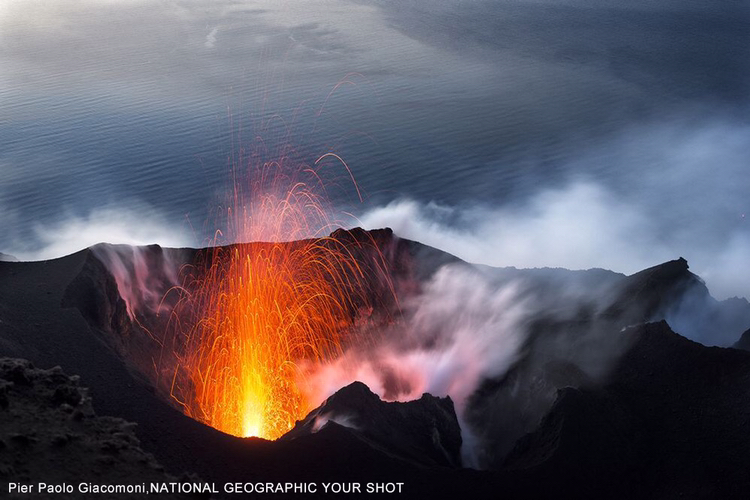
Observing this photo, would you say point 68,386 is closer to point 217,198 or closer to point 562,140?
point 217,198

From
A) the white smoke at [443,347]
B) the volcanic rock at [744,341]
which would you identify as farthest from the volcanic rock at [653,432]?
the volcanic rock at [744,341]

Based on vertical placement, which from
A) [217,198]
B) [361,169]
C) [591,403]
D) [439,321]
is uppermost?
[361,169]

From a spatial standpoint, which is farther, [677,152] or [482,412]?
[677,152]

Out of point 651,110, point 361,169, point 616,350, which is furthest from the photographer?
point 651,110

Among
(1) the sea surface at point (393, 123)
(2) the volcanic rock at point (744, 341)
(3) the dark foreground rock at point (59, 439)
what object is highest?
(1) the sea surface at point (393, 123)

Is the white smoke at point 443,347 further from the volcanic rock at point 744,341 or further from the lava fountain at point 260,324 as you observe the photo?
the volcanic rock at point 744,341

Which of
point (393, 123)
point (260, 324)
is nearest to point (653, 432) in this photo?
point (260, 324)

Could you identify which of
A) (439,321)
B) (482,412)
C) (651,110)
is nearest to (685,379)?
(482,412)
